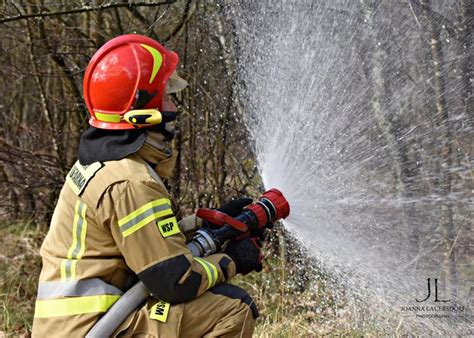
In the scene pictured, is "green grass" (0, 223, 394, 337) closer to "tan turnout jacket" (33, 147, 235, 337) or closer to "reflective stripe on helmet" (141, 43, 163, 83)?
"tan turnout jacket" (33, 147, 235, 337)

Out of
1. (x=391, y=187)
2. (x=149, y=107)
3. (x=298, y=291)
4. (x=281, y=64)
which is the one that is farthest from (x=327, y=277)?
(x=149, y=107)

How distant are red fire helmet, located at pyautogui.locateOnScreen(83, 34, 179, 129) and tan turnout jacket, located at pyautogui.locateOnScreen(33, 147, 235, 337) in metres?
0.22

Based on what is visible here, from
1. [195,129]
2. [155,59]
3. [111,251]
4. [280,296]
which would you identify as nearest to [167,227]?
[111,251]

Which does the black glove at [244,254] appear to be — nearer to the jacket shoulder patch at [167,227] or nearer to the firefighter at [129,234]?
the firefighter at [129,234]

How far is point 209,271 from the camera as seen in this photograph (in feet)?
10.3

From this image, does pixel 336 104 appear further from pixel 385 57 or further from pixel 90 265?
pixel 90 265

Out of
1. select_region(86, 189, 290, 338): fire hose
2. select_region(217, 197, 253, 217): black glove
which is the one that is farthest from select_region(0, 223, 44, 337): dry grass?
select_region(217, 197, 253, 217): black glove

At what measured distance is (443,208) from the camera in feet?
17.3

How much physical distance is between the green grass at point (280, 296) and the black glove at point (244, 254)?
1.08m

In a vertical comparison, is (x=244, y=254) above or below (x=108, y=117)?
below

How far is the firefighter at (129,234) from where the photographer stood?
298 cm

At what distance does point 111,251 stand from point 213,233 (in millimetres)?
556

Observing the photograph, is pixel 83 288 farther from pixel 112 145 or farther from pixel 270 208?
pixel 270 208

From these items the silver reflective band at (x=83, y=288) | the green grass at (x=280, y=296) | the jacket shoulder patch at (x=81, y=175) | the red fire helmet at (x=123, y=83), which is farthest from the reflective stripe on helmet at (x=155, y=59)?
the green grass at (x=280, y=296)
